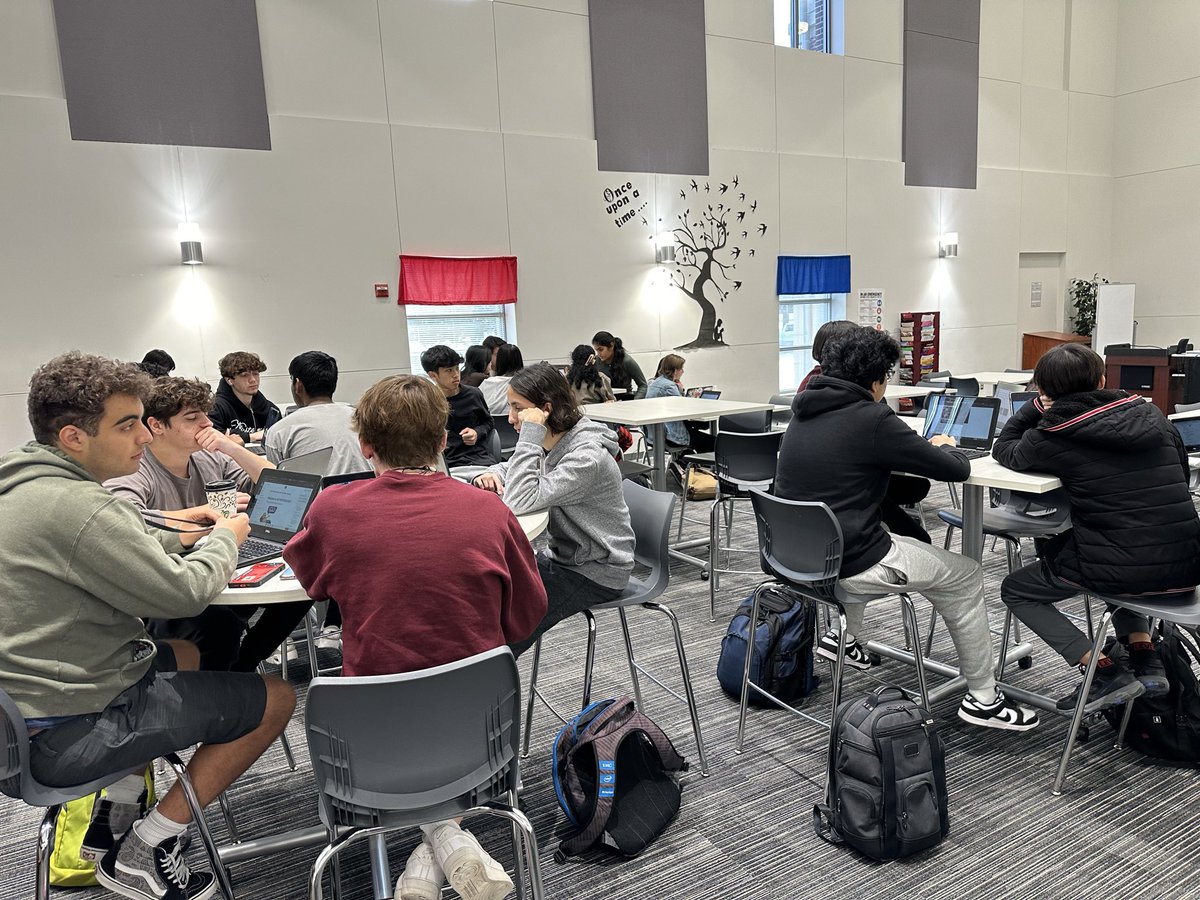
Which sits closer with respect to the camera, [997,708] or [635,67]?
[997,708]

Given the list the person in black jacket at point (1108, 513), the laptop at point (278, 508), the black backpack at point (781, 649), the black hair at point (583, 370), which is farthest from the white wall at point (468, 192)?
the person in black jacket at point (1108, 513)

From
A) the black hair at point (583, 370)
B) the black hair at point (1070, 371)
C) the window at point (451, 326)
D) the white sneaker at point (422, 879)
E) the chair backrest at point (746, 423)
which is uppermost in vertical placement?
the window at point (451, 326)

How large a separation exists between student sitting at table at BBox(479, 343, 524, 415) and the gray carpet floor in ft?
9.51

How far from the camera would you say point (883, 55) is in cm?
984

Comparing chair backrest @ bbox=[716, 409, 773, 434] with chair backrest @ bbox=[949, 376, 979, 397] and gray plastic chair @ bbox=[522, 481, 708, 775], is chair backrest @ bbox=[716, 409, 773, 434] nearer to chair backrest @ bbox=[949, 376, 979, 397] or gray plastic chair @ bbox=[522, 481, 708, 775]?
chair backrest @ bbox=[949, 376, 979, 397]

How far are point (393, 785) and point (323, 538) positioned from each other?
507 mm

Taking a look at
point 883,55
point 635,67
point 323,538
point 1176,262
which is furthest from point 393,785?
point 1176,262

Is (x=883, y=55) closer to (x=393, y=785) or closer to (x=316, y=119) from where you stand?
(x=316, y=119)

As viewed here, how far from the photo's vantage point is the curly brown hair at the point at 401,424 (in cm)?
173

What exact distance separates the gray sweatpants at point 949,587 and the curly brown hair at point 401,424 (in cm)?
144

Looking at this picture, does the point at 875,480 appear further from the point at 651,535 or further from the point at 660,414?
the point at 660,414

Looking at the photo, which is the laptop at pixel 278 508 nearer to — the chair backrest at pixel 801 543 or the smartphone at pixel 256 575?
the smartphone at pixel 256 575

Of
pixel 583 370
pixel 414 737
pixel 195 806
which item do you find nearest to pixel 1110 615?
pixel 414 737

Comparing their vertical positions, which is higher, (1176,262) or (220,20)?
(220,20)
